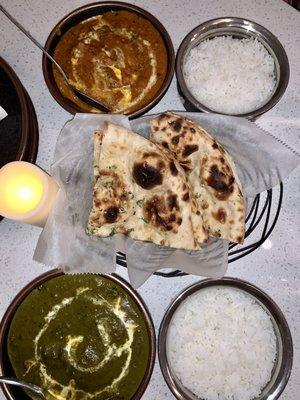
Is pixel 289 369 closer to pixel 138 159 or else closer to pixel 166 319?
pixel 166 319

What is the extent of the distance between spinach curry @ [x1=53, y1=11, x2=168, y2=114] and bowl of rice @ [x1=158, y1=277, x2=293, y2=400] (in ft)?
3.21

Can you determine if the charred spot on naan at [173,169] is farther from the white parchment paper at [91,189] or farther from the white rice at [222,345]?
the white rice at [222,345]

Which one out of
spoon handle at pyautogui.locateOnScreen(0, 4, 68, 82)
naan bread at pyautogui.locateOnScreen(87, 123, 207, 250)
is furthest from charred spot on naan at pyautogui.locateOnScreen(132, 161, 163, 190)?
spoon handle at pyautogui.locateOnScreen(0, 4, 68, 82)

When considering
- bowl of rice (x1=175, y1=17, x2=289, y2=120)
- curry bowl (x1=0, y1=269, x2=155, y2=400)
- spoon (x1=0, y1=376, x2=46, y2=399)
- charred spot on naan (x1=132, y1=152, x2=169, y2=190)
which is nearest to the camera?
charred spot on naan (x1=132, y1=152, x2=169, y2=190)

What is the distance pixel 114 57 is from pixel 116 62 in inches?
1.1

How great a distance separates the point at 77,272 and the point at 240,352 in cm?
86

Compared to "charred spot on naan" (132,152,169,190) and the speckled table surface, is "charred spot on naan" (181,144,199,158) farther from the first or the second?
the speckled table surface

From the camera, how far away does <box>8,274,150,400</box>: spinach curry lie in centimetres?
257

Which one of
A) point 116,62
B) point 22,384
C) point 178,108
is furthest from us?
point 178,108

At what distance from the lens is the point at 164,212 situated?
2.35 metres

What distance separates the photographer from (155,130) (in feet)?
7.93

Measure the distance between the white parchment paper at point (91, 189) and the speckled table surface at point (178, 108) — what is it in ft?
0.71

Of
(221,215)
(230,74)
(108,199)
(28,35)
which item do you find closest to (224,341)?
(221,215)

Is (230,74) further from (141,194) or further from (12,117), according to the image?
(12,117)
